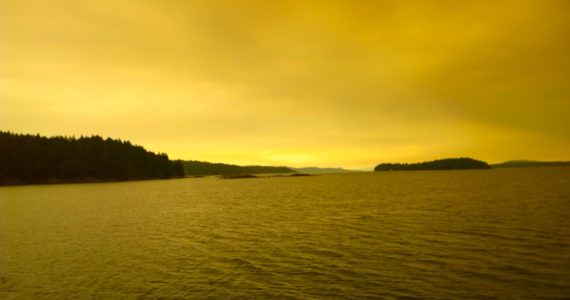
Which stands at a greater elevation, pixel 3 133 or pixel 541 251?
pixel 3 133

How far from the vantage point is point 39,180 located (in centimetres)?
18950

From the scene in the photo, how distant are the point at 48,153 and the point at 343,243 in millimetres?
215831

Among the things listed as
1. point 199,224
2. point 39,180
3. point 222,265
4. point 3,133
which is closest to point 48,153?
point 39,180

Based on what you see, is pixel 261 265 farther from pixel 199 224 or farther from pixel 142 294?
pixel 199 224

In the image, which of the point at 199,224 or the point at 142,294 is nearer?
the point at 142,294

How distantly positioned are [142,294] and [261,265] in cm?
878

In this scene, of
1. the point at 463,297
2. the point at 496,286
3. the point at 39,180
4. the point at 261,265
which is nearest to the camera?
the point at 463,297

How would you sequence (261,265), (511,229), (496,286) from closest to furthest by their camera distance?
(496,286)
(261,265)
(511,229)

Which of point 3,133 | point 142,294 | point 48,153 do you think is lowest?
point 142,294

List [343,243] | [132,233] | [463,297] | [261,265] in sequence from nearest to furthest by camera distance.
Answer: [463,297]
[261,265]
[343,243]
[132,233]

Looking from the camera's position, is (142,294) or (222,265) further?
(222,265)

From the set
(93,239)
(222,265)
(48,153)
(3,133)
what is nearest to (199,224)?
(93,239)

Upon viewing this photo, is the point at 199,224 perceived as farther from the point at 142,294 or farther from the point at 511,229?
the point at 511,229

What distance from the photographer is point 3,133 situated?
200 metres
